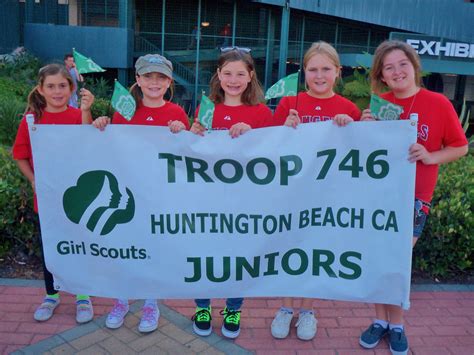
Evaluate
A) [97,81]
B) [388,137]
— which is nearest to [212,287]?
[388,137]

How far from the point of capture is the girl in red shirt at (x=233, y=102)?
3186 mm

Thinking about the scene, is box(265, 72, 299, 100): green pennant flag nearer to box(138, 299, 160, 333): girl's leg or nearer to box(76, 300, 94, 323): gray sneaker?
box(138, 299, 160, 333): girl's leg

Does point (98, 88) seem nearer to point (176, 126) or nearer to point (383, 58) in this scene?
point (176, 126)

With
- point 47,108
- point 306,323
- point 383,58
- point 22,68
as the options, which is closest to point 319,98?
point 383,58

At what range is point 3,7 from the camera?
1734 cm

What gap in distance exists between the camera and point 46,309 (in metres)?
3.52

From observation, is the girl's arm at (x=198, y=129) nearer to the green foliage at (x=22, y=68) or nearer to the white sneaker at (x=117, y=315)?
the white sneaker at (x=117, y=315)

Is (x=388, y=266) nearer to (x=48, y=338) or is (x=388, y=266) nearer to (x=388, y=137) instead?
(x=388, y=137)

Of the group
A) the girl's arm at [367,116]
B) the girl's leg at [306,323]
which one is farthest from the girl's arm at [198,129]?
the girl's leg at [306,323]

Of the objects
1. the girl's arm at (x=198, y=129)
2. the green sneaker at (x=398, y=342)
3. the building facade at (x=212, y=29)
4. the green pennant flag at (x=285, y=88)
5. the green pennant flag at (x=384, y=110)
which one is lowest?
the green sneaker at (x=398, y=342)

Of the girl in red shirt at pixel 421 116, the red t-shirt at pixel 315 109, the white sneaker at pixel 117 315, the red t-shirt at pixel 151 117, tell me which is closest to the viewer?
the girl in red shirt at pixel 421 116

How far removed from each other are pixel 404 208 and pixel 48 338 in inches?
92.9

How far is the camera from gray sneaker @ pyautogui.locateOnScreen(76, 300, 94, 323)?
136 inches

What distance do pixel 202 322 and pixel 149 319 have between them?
0.35 m
